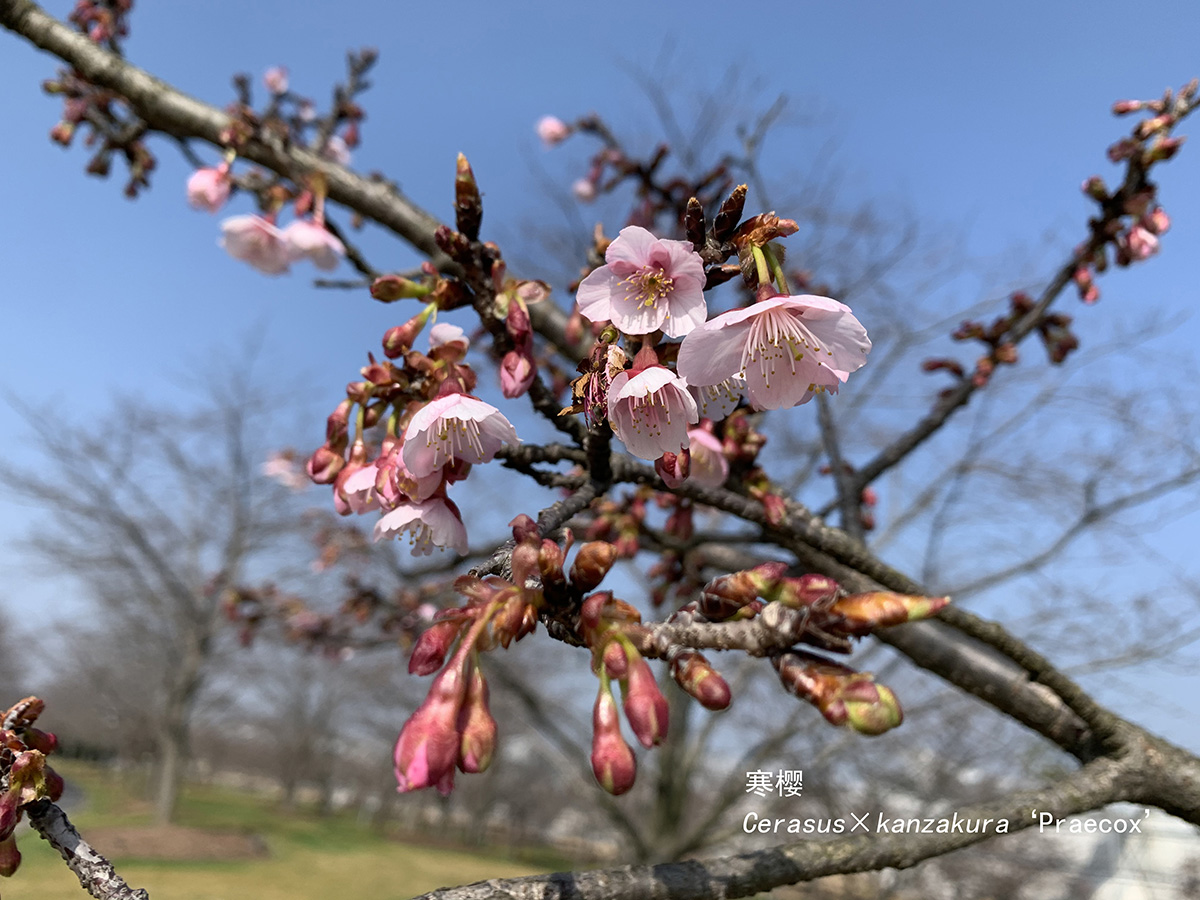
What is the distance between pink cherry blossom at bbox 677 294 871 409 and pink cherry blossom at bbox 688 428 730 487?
474 millimetres

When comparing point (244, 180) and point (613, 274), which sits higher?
point (244, 180)

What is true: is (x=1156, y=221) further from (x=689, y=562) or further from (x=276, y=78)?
(x=276, y=78)

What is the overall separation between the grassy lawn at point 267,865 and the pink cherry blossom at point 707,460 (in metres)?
5.23

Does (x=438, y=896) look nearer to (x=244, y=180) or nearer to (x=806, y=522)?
(x=806, y=522)

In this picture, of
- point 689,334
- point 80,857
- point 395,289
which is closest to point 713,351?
point 689,334

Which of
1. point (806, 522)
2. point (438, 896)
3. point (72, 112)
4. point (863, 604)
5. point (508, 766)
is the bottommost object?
point (508, 766)

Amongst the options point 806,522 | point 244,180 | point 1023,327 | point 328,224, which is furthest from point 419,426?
point 1023,327

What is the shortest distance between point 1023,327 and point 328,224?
2344 millimetres

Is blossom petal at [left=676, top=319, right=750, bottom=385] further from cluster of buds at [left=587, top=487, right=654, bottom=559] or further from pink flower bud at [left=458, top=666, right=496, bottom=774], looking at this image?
cluster of buds at [left=587, top=487, right=654, bottom=559]

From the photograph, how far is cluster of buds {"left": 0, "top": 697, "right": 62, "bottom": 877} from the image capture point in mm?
804

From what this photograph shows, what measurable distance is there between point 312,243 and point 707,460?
1314mm

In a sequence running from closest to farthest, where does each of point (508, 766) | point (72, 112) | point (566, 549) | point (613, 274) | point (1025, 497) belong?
point (566, 549)
point (613, 274)
point (72, 112)
point (1025, 497)
point (508, 766)

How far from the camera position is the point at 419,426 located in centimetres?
91

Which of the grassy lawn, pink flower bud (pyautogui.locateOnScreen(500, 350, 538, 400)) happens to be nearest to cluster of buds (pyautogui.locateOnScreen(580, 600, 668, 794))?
pink flower bud (pyautogui.locateOnScreen(500, 350, 538, 400))
